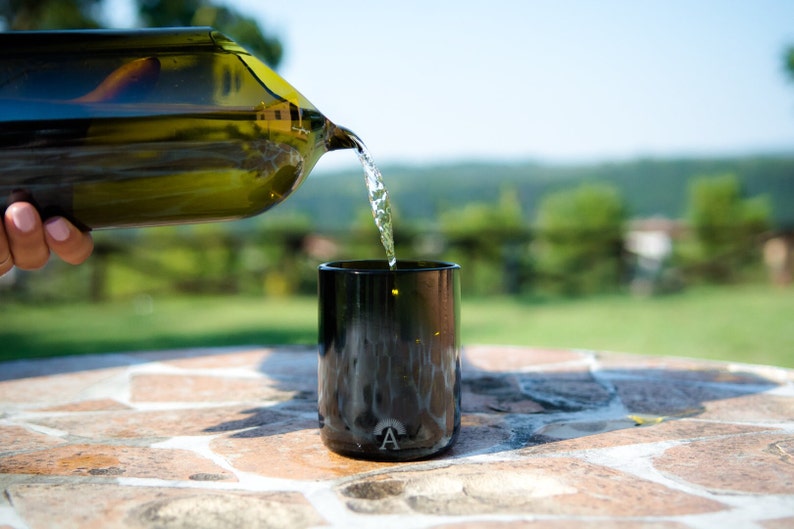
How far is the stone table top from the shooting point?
96 cm

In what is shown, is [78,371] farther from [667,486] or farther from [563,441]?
[667,486]

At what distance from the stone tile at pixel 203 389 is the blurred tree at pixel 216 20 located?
438 centimetres

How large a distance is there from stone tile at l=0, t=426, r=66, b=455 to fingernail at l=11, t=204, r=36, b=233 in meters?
0.41

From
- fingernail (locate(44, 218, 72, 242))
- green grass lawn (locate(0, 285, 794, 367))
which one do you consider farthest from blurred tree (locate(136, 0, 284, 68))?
fingernail (locate(44, 218, 72, 242))

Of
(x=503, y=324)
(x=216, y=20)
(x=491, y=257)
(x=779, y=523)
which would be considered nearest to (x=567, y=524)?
(x=779, y=523)

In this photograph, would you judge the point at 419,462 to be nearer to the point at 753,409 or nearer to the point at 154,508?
the point at 154,508

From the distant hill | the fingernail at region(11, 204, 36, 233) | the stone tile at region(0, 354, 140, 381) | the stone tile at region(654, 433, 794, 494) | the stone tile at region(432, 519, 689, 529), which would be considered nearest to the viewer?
the stone tile at region(432, 519, 689, 529)

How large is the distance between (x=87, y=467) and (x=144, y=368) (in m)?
0.88

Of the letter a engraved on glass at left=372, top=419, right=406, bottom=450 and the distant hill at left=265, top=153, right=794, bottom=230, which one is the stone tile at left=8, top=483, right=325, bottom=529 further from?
the distant hill at left=265, top=153, right=794, bottom=230

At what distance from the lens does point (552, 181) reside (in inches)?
979

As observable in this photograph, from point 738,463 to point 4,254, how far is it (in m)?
1.33

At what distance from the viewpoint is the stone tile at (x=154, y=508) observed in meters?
0.92

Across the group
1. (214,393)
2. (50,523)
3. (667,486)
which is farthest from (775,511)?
(214,393)

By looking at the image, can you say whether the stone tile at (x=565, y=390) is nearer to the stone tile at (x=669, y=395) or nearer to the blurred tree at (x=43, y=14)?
the stone tile at (x=669, y=395)
